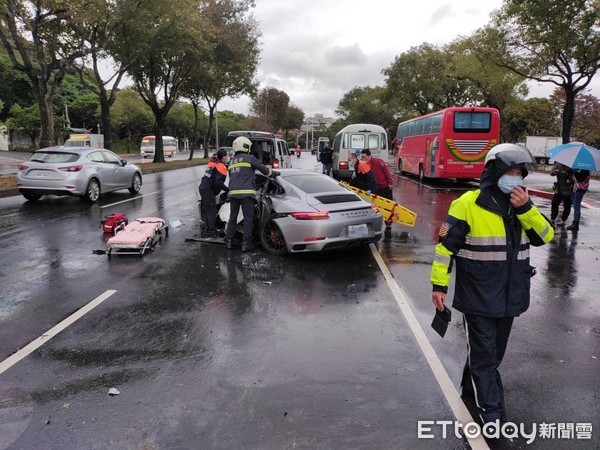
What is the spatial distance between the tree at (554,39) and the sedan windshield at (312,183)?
1071 cm

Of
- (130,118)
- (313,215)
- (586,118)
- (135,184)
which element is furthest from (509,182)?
(130,118)

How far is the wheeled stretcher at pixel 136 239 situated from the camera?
7.32 m

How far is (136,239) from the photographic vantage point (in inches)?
292

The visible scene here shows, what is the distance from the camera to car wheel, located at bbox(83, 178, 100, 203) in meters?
12.8

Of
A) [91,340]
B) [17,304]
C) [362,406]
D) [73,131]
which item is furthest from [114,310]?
[73,131]

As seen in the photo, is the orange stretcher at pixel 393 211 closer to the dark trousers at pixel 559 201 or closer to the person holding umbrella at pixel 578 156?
the person holding umbrella at pixel 578 156

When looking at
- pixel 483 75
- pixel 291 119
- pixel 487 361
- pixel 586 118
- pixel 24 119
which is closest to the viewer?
pixel 487 361

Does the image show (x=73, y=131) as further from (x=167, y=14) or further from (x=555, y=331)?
(x=555, y=331)

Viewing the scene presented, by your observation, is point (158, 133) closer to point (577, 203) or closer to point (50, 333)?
point (577, 203)

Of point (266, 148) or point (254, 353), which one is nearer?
point (254, 353)

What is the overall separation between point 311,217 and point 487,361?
4017 mm

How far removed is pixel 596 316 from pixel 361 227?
3189 millimetres

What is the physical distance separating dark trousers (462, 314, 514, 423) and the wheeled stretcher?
5655 millimetres

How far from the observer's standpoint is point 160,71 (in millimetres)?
29984
